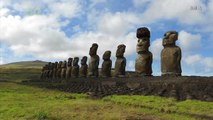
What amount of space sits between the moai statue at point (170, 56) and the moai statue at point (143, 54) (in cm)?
182

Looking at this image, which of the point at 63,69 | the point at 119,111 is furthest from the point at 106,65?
the point at 119,111

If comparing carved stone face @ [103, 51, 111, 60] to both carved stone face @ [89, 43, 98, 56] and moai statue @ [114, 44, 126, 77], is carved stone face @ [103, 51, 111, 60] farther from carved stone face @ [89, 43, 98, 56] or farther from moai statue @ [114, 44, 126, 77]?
carved stone face @ [89, 43, 98, 56]

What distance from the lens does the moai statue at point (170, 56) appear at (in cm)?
1783

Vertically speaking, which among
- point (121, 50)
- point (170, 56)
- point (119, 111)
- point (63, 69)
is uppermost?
point (121, 50)

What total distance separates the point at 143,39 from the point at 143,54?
0.80m

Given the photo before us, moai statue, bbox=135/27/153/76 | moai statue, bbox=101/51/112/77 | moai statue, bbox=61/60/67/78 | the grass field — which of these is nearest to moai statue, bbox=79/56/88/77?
moai statue, bbox=101/51/112/77

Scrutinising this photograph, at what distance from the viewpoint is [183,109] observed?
999cm

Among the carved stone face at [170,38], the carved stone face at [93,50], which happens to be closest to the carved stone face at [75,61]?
the carved stone face at [93,50]

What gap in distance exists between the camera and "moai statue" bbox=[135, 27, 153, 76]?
795 inches

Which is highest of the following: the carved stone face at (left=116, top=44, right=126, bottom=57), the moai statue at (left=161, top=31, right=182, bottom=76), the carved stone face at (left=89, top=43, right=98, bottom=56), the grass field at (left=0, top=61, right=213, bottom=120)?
the carved stone face at (left=89, top=43, right=98, bottom=56)

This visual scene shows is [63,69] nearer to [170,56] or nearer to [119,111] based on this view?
[170,56]

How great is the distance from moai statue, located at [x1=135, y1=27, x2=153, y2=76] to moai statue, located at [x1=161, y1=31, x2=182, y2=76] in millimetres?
1816

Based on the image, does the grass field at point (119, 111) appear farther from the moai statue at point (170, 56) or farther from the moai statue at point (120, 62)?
the moai statue at point (120, 62)

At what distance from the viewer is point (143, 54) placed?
67.3 ft
